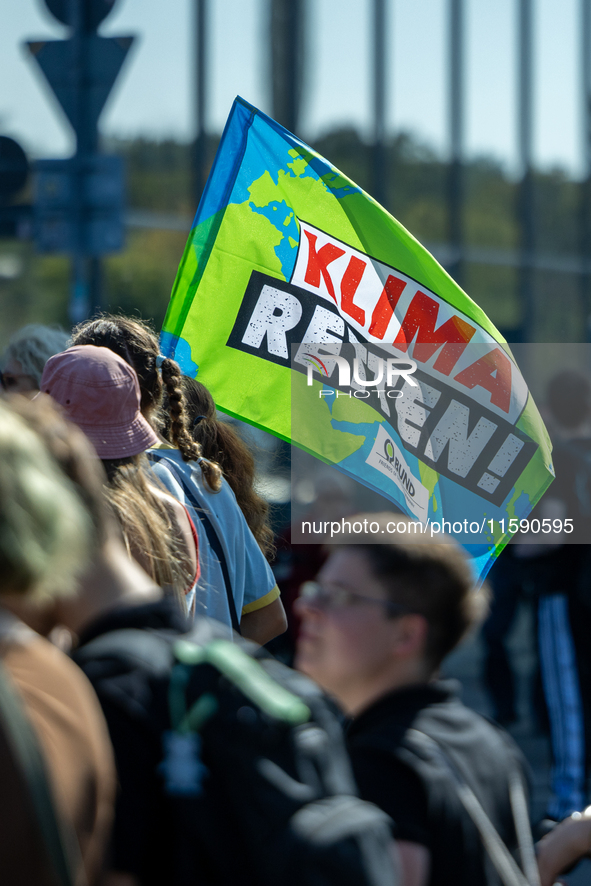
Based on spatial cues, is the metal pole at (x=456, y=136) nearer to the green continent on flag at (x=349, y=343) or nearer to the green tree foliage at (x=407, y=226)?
the green tree foliage at (x=407, y=226)

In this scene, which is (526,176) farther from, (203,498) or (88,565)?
(88,565)

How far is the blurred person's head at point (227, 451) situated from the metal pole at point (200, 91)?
8497 mm

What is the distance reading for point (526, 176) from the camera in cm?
1833

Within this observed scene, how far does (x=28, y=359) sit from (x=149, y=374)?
0.99m

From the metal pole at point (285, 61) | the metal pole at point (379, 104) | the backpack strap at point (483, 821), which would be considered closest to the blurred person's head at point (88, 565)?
the backpack strap at point (483, 821)

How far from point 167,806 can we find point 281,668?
270mm

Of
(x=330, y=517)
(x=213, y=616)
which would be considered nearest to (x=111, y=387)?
(x=213, y=616)

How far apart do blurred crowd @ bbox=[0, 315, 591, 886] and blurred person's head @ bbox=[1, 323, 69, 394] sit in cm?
124

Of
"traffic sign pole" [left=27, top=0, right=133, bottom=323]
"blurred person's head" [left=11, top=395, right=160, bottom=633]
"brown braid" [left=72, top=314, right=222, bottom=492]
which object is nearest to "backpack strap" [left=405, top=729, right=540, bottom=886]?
"blurred person's head" [left=11, top=395, right=160, bottom=633]

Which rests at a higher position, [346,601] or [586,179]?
[586,179]

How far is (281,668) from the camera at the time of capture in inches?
61.3

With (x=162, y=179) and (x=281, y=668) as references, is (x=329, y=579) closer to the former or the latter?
(x=281, y=668)

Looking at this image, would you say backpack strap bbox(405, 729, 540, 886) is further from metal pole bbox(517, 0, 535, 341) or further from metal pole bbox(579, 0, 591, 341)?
metal pole bbox(517, 0, 535, 341)

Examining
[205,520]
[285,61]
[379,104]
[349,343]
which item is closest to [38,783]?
[205,520]
